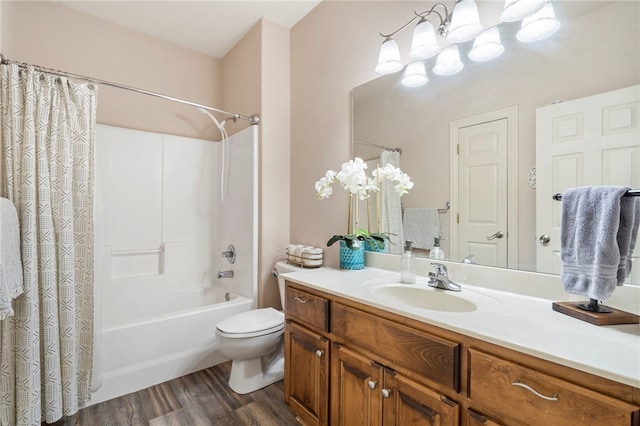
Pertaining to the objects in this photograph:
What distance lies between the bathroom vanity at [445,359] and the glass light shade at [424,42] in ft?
3.75

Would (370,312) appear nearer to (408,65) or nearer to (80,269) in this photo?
(408,65)

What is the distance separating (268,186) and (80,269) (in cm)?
129

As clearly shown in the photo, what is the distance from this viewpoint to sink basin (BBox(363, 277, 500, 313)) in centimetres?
116

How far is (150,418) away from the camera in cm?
163

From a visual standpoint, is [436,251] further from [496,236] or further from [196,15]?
[196,15]

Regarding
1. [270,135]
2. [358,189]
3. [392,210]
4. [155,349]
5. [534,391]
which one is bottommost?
[155,349]

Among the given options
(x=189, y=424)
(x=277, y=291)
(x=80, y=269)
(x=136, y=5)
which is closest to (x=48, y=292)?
(x=80, y=269)

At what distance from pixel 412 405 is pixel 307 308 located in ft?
2.05

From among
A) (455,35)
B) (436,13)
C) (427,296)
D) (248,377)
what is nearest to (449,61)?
(455,35)

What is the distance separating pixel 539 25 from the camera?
115 centimetres

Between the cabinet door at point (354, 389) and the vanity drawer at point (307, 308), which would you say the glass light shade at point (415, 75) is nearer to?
the vanity drawer at point (307, 308)

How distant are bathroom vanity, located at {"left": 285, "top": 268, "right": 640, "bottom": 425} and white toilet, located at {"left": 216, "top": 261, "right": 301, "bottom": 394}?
308 mm

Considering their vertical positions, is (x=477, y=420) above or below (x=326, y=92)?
below

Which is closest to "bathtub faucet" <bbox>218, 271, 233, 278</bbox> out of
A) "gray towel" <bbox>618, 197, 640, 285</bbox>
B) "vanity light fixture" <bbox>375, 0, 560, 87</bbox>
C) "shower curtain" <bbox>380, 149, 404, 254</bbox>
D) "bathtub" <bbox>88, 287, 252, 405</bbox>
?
"bathtub" <bbox>88, 287, 252, 405</bbox>
